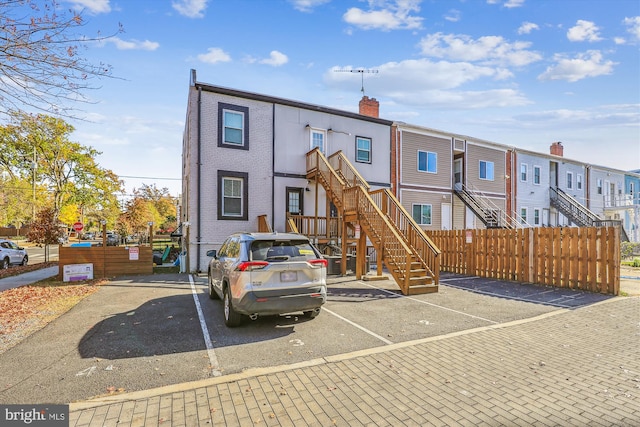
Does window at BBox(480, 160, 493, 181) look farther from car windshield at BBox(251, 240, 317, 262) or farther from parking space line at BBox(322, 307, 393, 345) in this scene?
car windshield at BBox(251, 240, 317, 262)

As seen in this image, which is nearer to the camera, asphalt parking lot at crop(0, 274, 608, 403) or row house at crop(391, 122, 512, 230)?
asphalt parking lot at crop(0, 274, 608, 403)

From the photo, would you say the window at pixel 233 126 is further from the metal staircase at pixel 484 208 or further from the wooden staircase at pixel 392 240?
the metal staircase at pixel 484 208

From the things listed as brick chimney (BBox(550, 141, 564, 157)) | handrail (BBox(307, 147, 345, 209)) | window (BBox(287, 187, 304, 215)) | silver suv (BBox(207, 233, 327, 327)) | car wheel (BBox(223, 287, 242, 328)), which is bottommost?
car wheel (BBox(223, 287, 242, 328))

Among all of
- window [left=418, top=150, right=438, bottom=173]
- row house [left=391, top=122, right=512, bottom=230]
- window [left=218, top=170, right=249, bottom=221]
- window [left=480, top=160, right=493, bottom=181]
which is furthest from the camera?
window [left=480, top=160, right=493, bottom=181]

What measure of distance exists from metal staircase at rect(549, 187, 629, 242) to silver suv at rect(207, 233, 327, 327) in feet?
85.7

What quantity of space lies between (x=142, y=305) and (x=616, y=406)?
8946 millimetres

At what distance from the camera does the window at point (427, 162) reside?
66.4 feet

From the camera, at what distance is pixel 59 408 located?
3.48m

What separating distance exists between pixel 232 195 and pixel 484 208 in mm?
16096

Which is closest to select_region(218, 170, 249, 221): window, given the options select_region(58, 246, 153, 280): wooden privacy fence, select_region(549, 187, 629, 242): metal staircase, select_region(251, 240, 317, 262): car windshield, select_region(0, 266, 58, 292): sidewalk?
select_region(58, 246, 153, 280): wooden privacy fence

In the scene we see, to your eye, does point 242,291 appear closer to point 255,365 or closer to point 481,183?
point 255,365

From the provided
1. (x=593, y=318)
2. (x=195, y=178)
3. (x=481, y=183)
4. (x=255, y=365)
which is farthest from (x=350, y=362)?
(x=481, y=183)

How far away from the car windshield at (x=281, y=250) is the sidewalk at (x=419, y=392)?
6.49 ft

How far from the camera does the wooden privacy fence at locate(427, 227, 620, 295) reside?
9.23 metres
